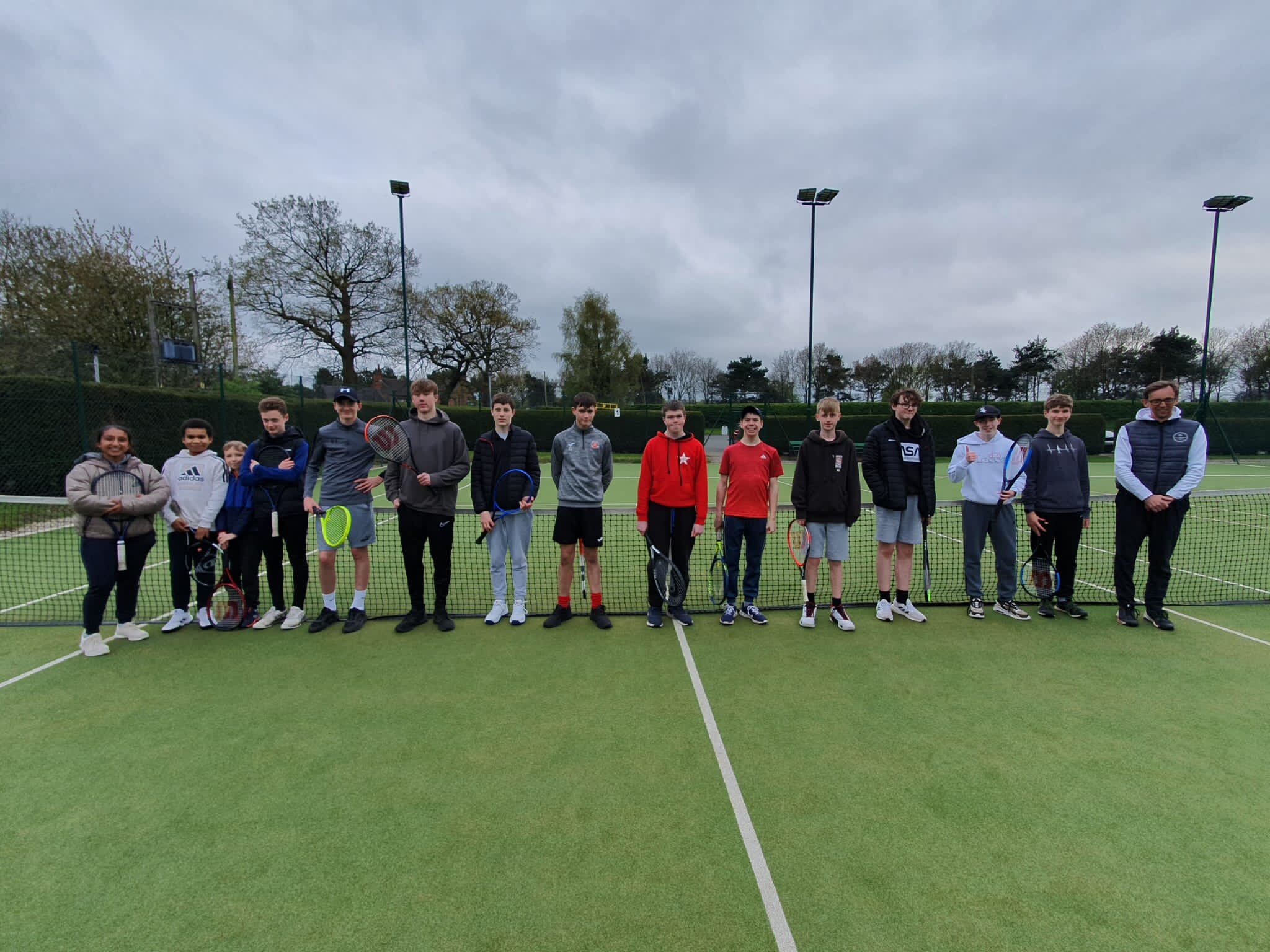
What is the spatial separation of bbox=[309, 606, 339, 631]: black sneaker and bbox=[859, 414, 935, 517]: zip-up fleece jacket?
4578 mm

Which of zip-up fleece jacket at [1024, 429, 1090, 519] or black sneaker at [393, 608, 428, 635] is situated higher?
zip-up fleece jacket at [1024, 429, 1090, 519]

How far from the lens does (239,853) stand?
234 centimetres

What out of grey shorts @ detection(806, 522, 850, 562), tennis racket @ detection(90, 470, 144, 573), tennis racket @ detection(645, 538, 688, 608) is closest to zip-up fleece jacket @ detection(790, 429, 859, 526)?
grey shorts @ detection(806, 522, 850, 562)

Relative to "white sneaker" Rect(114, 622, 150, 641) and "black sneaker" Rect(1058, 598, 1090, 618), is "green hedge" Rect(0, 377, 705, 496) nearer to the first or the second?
"white sneaker" Rect(114, 622, 150, 641)

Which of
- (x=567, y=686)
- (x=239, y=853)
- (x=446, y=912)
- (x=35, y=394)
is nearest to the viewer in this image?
(x=446, y=912)

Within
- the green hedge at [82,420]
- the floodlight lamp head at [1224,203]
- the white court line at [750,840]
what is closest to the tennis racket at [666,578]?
the white court line at [750,840]

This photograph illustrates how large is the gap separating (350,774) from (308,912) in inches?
32.6

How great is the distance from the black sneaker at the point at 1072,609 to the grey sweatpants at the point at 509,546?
4766mm

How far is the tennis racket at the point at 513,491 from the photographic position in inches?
187

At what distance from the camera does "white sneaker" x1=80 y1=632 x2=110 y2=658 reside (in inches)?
167

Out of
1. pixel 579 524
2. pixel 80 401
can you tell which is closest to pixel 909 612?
pixel 579 524

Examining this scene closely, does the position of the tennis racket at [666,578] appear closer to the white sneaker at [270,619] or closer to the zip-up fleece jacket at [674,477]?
the zip-up fleece jacket at [674,477]

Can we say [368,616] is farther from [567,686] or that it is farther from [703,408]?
[703,408]

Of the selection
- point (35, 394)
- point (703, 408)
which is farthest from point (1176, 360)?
point (35, 394)
